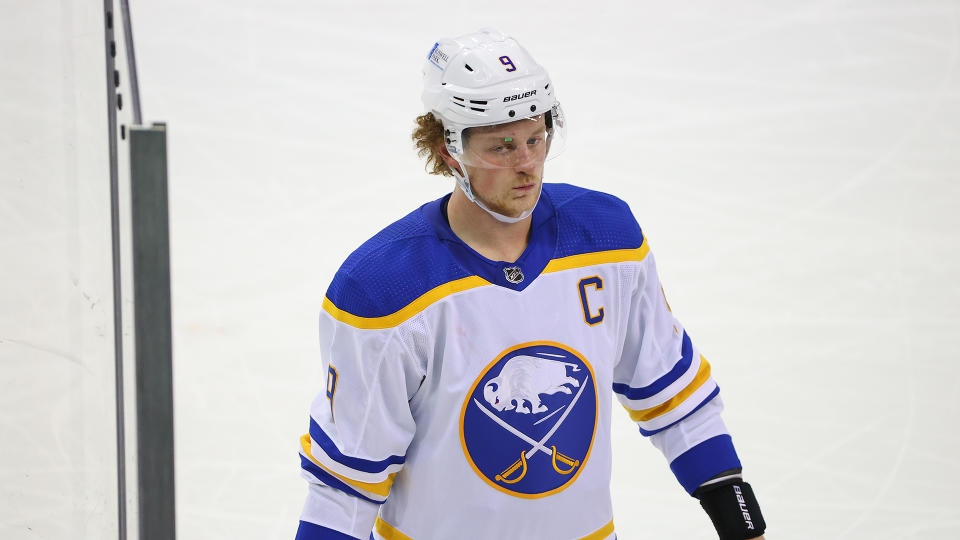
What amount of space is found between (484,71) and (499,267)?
23 cm

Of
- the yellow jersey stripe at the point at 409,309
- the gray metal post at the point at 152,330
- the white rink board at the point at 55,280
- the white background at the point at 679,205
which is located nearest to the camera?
the white rink board at the point at 55,280

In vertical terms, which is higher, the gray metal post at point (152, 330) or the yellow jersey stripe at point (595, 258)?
the yellow jersey stripe at point (595, 258)

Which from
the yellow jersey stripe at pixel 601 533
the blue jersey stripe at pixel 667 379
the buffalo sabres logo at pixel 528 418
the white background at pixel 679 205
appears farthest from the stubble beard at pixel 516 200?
the white background at pixel 679 205

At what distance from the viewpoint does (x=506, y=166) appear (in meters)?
1.21

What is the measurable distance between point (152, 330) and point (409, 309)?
59 cm

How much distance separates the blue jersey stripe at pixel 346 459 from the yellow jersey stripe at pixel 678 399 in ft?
1.20

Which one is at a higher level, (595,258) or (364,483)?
(595,258)

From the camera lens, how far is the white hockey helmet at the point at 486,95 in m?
1.19

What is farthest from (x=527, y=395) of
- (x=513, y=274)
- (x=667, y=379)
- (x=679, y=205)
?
(x=679, y=205)

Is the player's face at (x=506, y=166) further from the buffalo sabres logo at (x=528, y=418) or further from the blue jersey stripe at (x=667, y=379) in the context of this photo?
the blue jersey stripe at (x=667, y=379)

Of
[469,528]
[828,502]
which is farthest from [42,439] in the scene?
[828,502]

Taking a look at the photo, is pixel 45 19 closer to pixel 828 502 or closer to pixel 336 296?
pixel 336 296

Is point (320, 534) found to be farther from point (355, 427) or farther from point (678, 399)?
point (678, 399)

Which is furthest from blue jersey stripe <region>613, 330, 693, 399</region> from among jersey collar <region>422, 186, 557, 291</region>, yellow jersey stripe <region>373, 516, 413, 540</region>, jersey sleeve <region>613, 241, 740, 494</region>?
yellow jersey stripe <region>373, 516, 413, 540</region>
